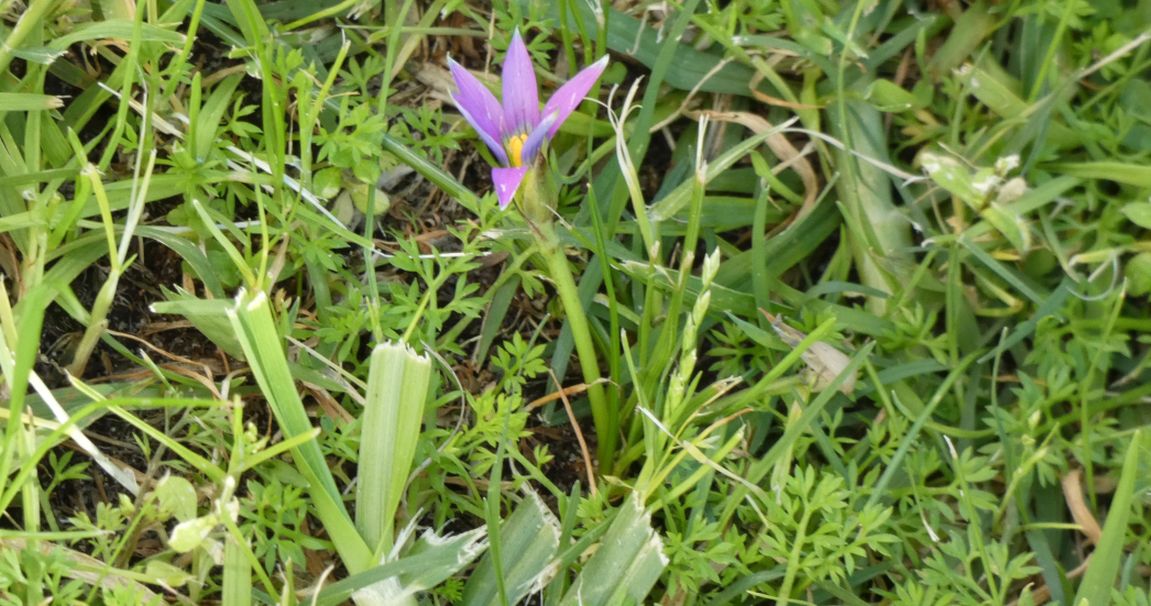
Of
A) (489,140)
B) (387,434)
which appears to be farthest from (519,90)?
(387,434)

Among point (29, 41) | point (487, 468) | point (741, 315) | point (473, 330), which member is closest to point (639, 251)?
point (741, 315)

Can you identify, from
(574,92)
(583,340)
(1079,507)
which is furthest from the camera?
(1079,507)

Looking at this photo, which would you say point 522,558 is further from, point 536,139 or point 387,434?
point 536,139

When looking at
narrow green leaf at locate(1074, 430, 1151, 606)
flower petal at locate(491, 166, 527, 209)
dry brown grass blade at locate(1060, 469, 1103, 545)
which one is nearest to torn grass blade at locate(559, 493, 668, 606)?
flower petal at locate(491, 166, 527, 209)

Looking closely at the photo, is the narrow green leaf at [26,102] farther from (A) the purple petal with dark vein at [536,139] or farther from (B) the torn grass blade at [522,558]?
(B) the torn grass blade at [522,558]

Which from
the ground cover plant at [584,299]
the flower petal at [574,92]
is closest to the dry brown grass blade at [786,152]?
the ground cover plant at [584,299]

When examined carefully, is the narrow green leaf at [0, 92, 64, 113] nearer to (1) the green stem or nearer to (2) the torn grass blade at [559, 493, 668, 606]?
(1) the green stem

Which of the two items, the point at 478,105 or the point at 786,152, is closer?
the point at 478,105
